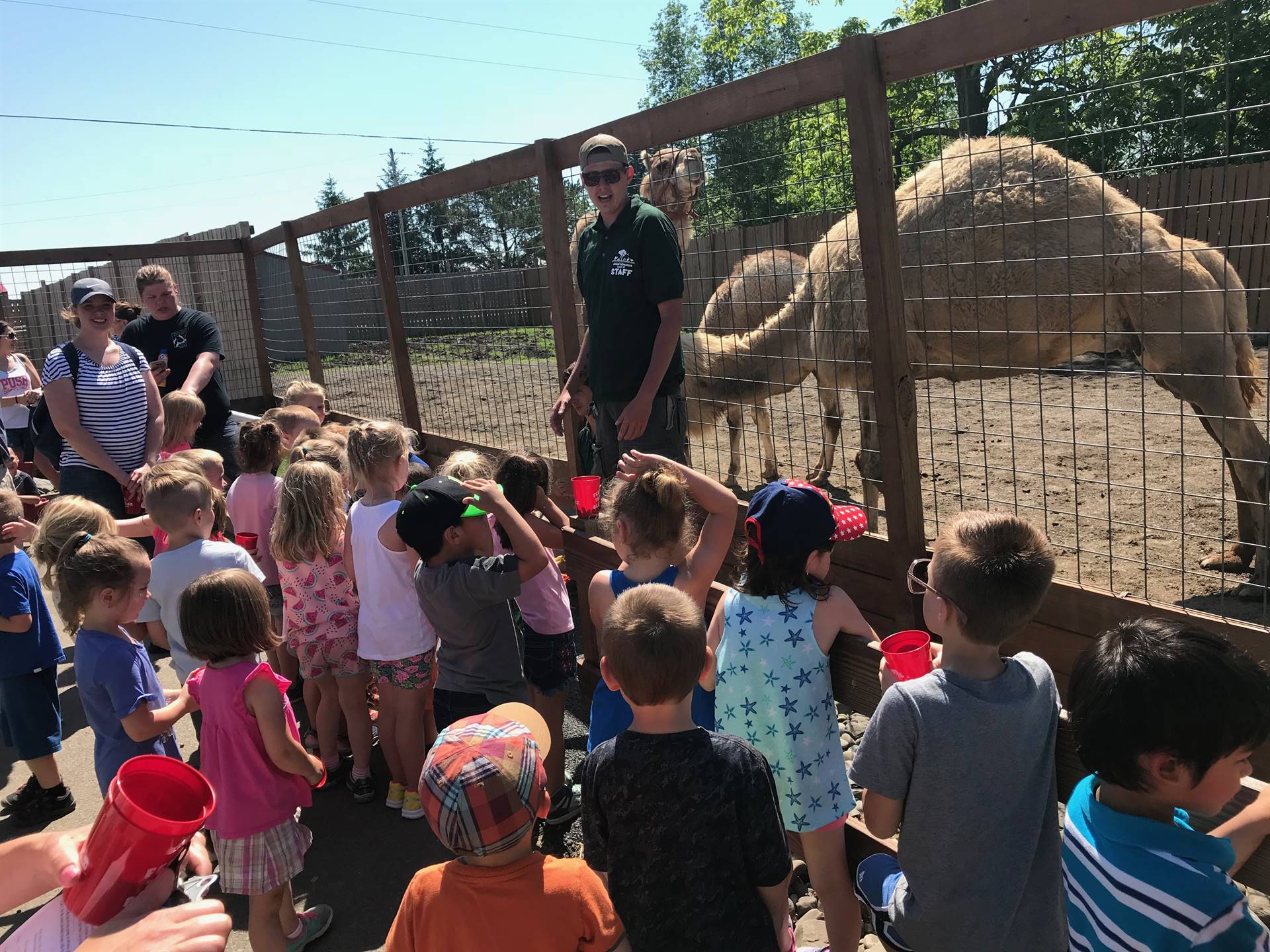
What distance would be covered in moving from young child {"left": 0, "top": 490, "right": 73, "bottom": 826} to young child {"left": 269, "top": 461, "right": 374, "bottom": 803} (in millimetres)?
1025

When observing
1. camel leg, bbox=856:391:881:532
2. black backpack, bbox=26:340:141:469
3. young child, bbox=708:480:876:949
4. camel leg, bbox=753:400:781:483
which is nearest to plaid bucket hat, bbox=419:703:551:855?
young child, bbox=708:480:876:949

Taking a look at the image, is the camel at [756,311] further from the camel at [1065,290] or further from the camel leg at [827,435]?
the camel at [1065,290]

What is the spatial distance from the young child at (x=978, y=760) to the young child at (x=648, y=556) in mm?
829

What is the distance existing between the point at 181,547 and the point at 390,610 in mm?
867

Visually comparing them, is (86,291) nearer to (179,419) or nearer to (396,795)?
(179,419)

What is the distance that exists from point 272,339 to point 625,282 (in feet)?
25.8

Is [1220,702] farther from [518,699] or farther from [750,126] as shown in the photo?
[750,126]

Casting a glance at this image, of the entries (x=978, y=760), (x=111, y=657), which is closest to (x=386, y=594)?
(x=111, y=657)

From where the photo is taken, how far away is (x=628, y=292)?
4.07m

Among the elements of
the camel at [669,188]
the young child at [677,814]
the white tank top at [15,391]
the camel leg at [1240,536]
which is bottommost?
the camel leg at [1240,536]

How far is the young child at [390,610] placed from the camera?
11.4 ft

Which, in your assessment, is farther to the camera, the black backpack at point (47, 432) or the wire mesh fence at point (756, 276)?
the black backpack at point (47, 432)

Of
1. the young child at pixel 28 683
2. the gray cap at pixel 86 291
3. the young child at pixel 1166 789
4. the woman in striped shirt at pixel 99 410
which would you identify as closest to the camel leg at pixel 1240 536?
the young child at pixel 1166 789

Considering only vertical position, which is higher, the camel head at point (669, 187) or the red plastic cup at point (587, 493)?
the camel head at point (669, 187)
